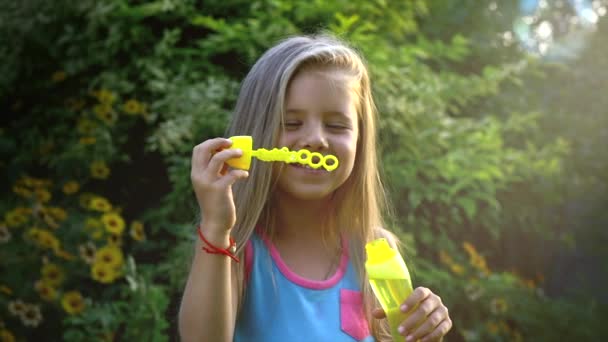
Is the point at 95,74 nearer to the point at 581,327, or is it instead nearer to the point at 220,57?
the point at 220,57

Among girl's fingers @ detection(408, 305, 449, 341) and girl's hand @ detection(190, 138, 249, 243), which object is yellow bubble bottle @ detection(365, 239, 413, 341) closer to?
girl's fingers @ detection(408, 305, 449, 341)

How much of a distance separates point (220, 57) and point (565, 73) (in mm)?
3057

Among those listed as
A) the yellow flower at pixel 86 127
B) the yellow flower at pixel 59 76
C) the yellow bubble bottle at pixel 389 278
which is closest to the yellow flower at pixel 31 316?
the yellow flower at pixel 86 127

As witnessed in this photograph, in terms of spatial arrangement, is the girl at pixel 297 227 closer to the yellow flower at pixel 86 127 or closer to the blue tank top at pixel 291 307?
the blue tank top at pixel 291 307

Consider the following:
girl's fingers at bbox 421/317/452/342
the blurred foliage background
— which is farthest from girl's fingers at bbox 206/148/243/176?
the blurred foliage background

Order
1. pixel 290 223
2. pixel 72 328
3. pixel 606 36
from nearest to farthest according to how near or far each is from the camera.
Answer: pixel 290 223 < pixel 72 328 < pixel 606 36

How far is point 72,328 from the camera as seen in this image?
2.55 meters

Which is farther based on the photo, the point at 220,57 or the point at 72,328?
the point at 220,57

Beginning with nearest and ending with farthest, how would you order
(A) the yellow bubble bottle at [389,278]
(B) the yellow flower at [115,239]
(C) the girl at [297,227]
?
1. (A) the yellow bubble bottle at [389,278]
2. (C) the girl at [297,227]
3. (B) the yellow flower at [115,239]

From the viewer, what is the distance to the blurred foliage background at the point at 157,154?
2547 mm

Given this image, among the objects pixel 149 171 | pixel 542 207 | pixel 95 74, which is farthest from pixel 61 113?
pixel 542 207

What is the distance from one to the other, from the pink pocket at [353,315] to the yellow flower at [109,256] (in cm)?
124

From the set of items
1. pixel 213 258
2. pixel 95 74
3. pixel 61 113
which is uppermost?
pixel 95 74

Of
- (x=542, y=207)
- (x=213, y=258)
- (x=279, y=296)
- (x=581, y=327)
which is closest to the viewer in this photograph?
(x=213, y=258)
